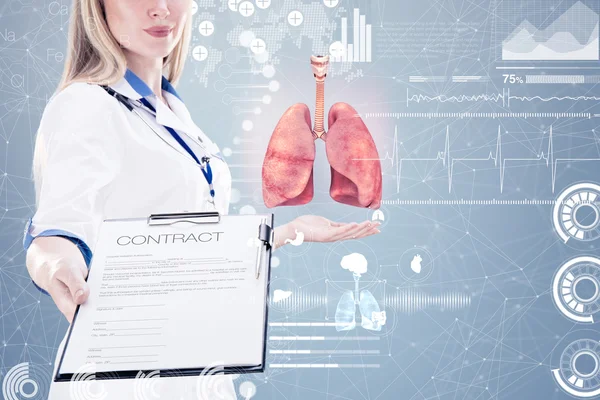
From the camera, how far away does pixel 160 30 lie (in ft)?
5.79

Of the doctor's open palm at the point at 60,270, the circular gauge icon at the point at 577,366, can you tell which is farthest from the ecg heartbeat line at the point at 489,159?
the doctor's open palm at the point at 60,270

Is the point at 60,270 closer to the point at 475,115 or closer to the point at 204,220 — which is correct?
the point at 204,220

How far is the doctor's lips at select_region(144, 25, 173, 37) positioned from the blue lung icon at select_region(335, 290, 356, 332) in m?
0.88

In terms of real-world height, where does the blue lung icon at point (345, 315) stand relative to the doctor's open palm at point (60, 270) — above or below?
above

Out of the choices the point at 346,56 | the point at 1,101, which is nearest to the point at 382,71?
the point at 346,56

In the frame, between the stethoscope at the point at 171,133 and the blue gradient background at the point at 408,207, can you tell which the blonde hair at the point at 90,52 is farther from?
the blue gradient background at the point at 408,207

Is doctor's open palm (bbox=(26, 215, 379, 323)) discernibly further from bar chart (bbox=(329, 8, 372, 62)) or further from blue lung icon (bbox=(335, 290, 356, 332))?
bar chart (bbox=(329, 8, 372, 62))

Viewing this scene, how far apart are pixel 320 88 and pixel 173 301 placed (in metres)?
1.00

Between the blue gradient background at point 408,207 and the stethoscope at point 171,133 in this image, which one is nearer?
the stethoscope at point 171,133

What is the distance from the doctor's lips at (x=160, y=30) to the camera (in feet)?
5.71

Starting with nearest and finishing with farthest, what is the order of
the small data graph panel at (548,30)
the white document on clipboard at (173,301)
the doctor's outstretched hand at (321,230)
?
the white document on clipboard at (173,301)
the doctor's outstretched hand at (321,230)
the small data graph panel at (548,30)

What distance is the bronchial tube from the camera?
2070 mm

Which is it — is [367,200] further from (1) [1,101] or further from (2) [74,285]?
(1) [1,101]

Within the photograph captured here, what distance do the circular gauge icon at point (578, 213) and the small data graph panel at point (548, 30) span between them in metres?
0.41
